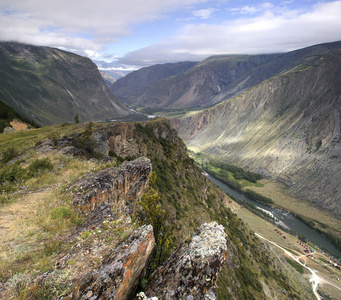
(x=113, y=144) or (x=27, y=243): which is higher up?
(x=27, y=243)

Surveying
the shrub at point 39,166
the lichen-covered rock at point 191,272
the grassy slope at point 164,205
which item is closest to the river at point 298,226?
the grassy slope at point 164,205

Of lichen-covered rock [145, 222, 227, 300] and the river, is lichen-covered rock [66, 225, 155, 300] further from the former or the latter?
the river

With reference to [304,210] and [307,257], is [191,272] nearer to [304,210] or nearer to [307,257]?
[307,257]

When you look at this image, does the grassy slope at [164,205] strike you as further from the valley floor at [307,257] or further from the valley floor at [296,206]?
the valley floor at [296,206]

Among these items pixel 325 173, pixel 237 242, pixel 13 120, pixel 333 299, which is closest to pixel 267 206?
pixel 325 173

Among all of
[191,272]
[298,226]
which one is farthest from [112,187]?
[298,226]

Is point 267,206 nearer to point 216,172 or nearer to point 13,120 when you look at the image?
point 216,172
